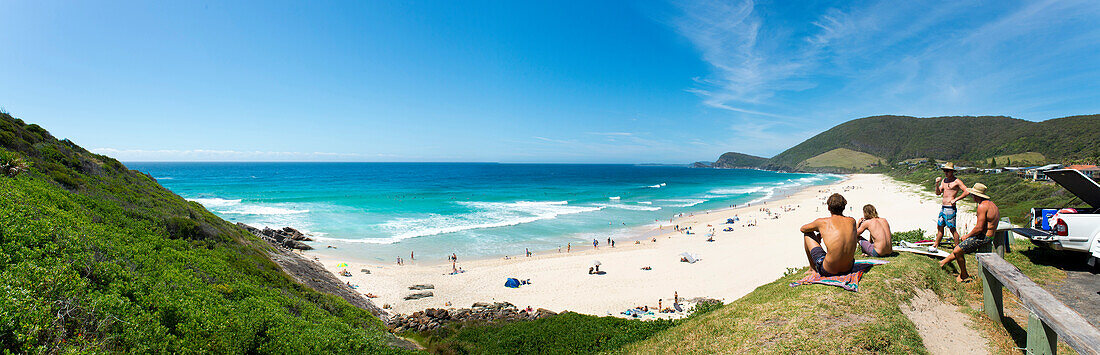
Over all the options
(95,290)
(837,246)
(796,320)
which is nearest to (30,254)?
(95,290)

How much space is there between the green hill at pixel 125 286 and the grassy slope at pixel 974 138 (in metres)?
82.7

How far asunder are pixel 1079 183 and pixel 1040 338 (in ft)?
18.0

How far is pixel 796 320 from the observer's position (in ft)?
14.4

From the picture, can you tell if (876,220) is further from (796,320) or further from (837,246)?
(796,320)

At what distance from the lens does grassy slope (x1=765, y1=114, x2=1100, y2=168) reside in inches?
3127

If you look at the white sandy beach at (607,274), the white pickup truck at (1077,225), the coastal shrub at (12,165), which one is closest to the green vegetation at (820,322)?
the white pickup truck at (1077,225)

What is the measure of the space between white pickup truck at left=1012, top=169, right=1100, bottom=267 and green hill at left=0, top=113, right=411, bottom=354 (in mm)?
11116

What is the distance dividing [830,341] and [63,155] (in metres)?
18.5

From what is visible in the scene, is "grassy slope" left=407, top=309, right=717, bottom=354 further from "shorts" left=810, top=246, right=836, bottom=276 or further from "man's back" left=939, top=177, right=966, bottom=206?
"man's back" left=939, top=177, right=966, bottom=206

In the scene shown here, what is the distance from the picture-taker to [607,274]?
66.5ft

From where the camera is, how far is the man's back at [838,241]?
4.80 meters

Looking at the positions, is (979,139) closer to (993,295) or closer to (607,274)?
(607,274)

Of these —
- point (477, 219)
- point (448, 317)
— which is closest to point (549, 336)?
point (448, 317)

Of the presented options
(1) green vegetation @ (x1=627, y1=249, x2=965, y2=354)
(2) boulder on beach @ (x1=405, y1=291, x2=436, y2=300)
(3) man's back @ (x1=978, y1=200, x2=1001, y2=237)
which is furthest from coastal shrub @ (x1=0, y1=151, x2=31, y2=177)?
(3) man's back @ (x1=978, y1=200, x2=1001, y2=237)
